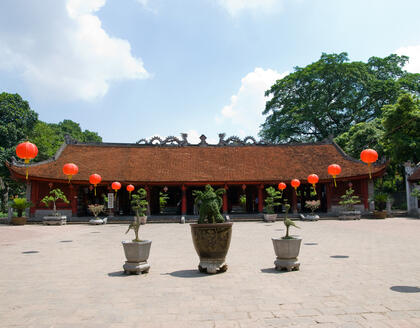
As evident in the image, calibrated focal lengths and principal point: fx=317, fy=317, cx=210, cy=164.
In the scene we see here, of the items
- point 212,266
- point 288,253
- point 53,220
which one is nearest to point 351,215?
point 288,253

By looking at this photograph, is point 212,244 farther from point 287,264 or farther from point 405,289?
point 405,289

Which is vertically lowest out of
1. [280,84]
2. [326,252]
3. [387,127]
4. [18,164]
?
[326,252]

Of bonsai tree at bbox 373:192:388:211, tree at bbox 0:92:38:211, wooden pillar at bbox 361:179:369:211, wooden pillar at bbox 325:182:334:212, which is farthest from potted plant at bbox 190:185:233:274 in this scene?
tree at bbox 0:92:38:211

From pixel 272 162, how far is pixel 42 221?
15964 millimetres

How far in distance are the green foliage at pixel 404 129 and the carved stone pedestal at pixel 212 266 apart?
2057 cm

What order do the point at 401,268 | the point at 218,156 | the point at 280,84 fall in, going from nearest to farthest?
the point at 401,268
the point at 218,156
the point at 280,84

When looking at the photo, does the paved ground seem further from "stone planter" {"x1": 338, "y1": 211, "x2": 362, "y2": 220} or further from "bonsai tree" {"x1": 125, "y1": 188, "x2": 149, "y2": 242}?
"stone planter" {"x1": 338, "y1": 211, "x2": 362, "y2": 220}

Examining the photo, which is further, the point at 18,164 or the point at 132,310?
the point at 18,164

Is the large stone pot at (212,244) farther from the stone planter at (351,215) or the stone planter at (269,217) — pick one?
the stone planter at (351,215)

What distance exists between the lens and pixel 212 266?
6055 millimetres

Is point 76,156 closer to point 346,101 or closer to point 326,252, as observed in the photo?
point 326,252

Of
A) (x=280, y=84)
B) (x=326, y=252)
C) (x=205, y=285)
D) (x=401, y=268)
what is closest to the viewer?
(x=205, y=285)

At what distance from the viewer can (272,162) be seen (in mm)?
23797

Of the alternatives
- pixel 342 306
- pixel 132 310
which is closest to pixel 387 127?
pixel 342 306
